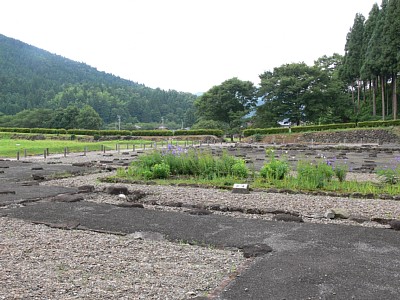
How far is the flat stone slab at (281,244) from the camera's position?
380cm

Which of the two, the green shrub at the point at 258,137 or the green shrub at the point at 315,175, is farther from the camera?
the green shrub at the point at 258,137

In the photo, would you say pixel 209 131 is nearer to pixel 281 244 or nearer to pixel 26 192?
pixel 26 192

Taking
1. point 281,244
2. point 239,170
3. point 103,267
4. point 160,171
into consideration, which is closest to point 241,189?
point 239,170

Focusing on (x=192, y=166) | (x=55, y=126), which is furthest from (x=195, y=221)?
(x=55, y=126)

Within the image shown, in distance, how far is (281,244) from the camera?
5320 millimetres

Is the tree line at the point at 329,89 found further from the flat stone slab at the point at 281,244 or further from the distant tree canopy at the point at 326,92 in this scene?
the flat stone slab at the point at 281,244

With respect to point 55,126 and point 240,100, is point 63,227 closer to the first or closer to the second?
point 240,100

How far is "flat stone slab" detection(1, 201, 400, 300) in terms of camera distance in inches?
150

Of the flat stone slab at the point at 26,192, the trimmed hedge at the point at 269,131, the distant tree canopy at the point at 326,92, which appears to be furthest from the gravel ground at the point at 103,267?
the distant tree canopy at the point at 326,92

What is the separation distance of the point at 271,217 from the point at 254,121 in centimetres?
4796

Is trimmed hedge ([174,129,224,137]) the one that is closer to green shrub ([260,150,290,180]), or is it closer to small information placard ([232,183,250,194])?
green shrub ([260,150,290,180])

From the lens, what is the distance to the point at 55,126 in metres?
66.0


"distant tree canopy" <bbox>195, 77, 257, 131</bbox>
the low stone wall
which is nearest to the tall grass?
the low stone wall

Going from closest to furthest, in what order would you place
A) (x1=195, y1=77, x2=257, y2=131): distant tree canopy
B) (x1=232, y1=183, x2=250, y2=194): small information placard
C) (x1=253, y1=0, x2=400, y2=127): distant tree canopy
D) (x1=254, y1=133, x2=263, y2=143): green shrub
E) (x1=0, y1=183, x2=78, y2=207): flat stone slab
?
(x1=0, y1=183, x2=78, y2=207): flat stone slab, (x1=232, y1=183, x2=250, y2=194): small information placard, (x1=254, y1=133, x2=263, y2=143): green shrub, (x1=253, y1=0, x2=400, y2=127): distant tree canopy, (x1=195, y1=77, x2=257, y2=131): distant tree canopy
